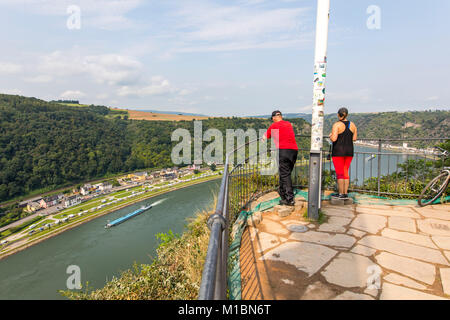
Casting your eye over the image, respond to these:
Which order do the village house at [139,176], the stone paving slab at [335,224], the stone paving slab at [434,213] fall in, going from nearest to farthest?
the stone paving slab at [335,224] → the stone paving slab at [434,213] → the village house at [139,176]

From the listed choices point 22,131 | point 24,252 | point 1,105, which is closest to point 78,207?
point 24,252

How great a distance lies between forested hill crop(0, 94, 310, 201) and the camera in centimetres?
4766

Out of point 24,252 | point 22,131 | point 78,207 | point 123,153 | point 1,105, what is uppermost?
point 1,105

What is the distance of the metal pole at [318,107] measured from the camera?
3.16 meters

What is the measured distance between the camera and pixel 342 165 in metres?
4.11

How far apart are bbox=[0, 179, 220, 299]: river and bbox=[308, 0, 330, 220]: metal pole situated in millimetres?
17366

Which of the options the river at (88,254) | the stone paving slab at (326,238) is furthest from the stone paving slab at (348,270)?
the river at (88,254)

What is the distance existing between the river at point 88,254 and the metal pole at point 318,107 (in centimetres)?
1737

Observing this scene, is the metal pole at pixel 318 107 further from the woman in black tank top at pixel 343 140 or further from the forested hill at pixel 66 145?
the forested hill at pixel 66 145

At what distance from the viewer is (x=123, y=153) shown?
2422 inches

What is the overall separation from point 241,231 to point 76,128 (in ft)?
242

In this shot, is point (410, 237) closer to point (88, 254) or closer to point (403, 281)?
point (403, 281)
